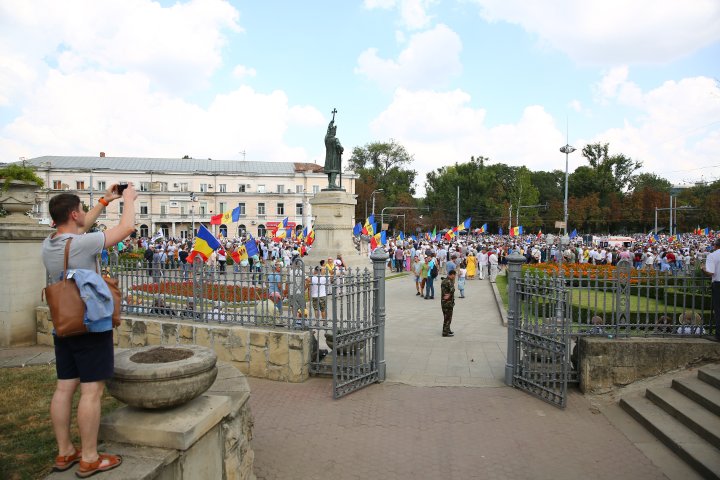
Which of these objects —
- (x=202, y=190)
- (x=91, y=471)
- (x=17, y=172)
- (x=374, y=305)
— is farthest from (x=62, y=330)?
(x=202, y=190)

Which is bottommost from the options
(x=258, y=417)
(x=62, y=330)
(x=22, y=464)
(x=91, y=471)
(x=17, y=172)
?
(x=258, y=417)

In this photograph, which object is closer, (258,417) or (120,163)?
(258,417)

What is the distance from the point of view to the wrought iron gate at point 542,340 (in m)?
7.06

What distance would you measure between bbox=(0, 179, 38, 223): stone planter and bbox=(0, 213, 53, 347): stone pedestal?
3 centimetres

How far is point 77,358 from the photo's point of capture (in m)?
3.27

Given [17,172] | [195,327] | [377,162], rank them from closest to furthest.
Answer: [195,327], [17,172], [377,162]

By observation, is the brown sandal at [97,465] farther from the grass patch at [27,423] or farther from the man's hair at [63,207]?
the man's hair at [63,207]

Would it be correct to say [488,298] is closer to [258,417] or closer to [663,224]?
[258,417]

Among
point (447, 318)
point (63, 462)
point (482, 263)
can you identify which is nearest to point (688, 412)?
point (447, 318)

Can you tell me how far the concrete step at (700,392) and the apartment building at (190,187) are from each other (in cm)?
6081

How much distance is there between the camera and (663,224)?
245 feet

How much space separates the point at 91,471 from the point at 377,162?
300 feet

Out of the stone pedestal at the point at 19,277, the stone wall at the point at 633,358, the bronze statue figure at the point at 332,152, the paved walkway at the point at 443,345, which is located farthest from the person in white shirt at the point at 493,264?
the stone pedestal at the point at 19,277

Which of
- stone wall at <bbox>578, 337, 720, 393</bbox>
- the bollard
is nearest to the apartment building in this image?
the bollard
